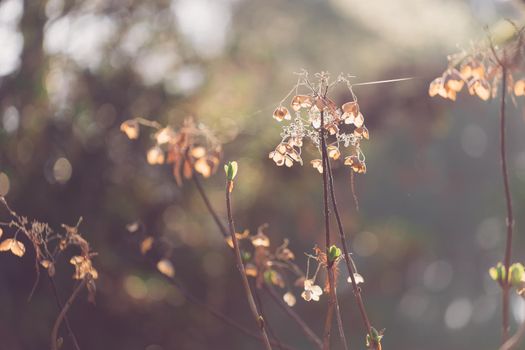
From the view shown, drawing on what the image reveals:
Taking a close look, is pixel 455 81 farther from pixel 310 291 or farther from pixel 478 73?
pixel 310 291

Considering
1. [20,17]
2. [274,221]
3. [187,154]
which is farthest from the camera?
[274,221]

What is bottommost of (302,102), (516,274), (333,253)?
(516,274)

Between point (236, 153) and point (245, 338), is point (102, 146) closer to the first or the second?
point (236, 153)

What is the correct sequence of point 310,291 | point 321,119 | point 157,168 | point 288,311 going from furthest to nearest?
1. point 157,168
2. point 288,311
3. point 310,291
4. point 321,119

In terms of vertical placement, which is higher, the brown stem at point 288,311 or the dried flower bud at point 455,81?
the dried flower bud at point 455,81

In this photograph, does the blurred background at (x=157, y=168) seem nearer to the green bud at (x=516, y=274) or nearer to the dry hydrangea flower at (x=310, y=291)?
the dry hydrangea flower at (x=310, y=291)

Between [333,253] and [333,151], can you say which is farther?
[333,151]


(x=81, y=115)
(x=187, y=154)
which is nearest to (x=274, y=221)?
(x=81, y=115)

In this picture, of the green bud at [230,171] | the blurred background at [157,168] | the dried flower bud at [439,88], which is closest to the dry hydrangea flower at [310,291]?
the green bud at [230,171]

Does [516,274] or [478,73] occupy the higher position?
[478,73]

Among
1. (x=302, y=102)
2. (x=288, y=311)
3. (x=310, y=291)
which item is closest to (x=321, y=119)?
(x=302, y=102)

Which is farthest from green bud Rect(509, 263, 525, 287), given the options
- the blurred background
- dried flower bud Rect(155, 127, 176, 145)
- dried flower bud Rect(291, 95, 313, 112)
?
the blurred background
